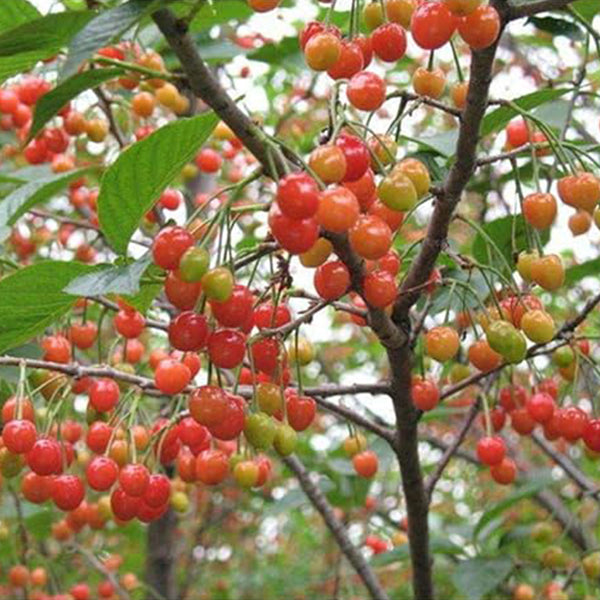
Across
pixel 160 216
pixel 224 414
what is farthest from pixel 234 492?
pixel 224 414

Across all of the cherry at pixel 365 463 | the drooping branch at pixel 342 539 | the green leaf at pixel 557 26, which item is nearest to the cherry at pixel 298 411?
the drooping branch at pixel 342 539

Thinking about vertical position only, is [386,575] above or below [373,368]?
below

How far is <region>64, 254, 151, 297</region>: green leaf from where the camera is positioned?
48.9 inches

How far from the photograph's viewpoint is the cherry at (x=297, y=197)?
118 cm

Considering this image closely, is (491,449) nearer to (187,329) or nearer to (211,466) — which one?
(211,466)

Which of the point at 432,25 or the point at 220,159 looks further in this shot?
the point at 220,159

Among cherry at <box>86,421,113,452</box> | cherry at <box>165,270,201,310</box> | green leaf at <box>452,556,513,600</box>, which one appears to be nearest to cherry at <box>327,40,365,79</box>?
cherry at <box>165,270,201,310</box>

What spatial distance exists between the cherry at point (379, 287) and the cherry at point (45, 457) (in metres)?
0.69

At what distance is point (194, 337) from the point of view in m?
1.39

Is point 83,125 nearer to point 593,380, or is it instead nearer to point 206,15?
point 206,15

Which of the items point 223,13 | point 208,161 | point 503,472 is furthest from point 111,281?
point 208,161

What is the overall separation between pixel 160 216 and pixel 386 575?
131 inches

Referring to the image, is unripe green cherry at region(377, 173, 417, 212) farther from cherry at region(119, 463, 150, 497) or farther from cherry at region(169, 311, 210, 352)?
cherry at region(119, 463, 150, 497)

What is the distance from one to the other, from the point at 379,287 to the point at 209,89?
39 cm
